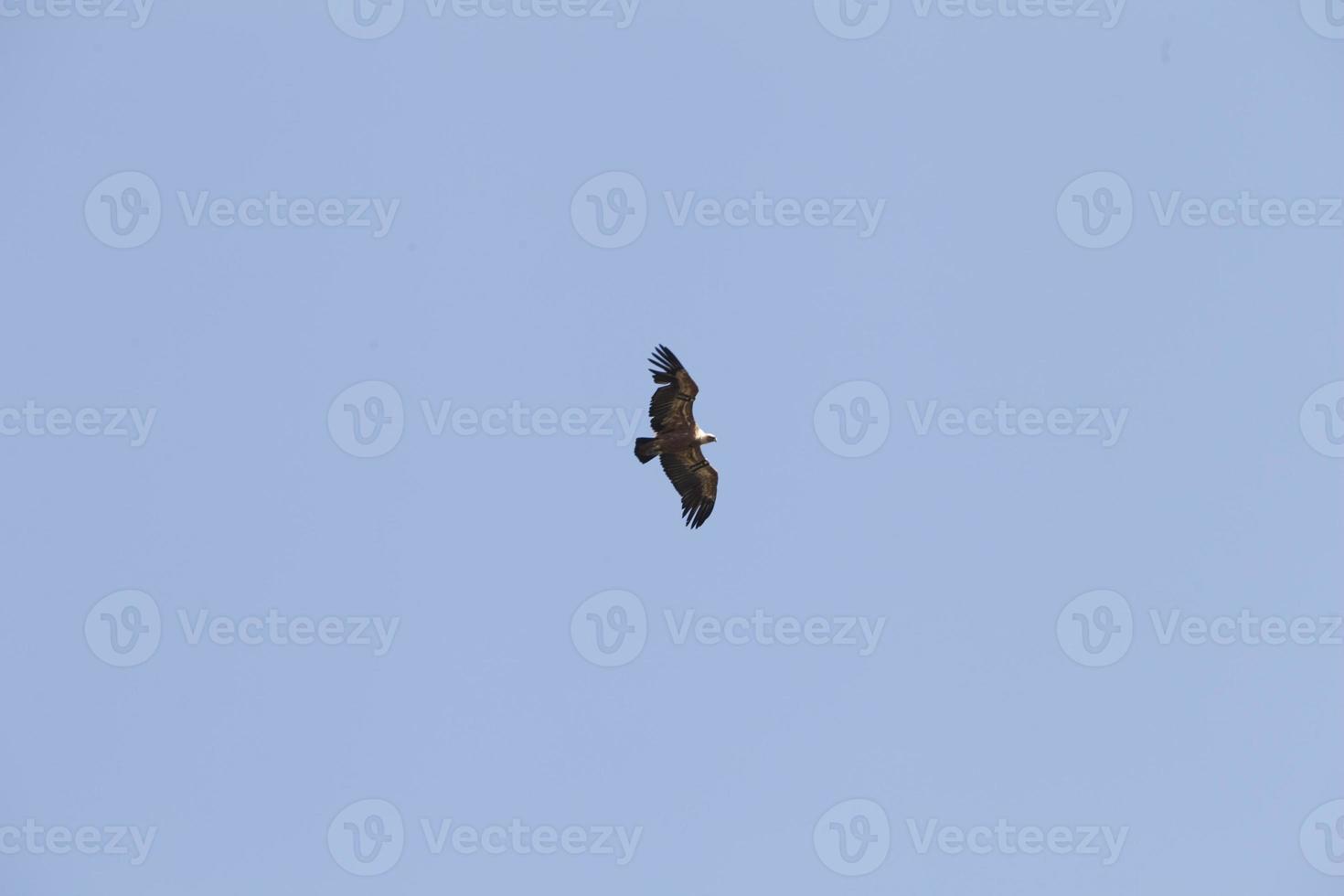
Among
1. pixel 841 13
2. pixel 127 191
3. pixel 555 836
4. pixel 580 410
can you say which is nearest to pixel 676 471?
pixel 580 410

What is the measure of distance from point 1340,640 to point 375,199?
22673 mm

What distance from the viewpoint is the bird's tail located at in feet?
129

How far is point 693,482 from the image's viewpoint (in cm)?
4072

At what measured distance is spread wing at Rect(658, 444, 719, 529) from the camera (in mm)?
40250

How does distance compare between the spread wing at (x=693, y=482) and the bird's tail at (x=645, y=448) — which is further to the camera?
the spread wing at (x=693, y=482)

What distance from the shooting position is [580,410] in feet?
147

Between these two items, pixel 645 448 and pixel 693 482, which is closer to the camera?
pixel 645 448

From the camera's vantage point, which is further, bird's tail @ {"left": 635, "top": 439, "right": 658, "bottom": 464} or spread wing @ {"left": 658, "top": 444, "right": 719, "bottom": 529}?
spread wing @ {"left": 658, "top": 444, "right": 719, "bottom": 529}

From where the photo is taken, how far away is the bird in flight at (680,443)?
126 feet

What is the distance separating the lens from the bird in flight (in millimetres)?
38531

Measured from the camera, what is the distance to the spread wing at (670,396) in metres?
38.4

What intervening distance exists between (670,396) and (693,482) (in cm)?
250

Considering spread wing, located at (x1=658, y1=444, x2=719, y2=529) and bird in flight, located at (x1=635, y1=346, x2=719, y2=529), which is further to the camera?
spread wing, located at (x1=658, y1=444, x2=719, y2=529)

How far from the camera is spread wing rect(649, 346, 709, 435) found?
38438mm
